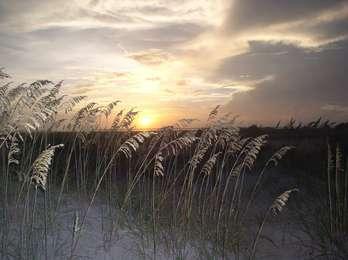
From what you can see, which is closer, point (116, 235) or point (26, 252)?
point (26, 252)

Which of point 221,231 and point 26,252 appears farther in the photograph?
point 221,231

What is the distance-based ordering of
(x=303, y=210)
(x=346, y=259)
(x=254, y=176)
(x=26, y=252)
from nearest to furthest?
(x=26, y=252), (x=346, y=259), (x=303, y=210), (x=254, y=176)

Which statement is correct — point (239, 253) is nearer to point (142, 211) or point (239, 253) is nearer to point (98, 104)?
point (142, 211)

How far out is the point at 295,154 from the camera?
1234 cm

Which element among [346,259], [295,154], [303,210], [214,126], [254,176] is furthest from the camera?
[295,154]

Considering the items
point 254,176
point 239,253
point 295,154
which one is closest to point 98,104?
point 239,253

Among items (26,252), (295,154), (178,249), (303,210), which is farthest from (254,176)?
(26,252)

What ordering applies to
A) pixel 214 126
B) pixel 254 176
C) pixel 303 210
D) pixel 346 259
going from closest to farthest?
pixel 346 259 → pixel 214 126 → pixel 303 210 → pixel 254 176

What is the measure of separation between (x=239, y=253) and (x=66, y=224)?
211cm

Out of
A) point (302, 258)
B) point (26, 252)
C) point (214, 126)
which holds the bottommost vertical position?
point (302, 258)

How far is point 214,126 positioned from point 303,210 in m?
2.27

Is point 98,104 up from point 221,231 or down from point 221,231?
up

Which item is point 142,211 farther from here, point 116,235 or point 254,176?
point 254,176

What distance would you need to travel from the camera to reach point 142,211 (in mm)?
6426
